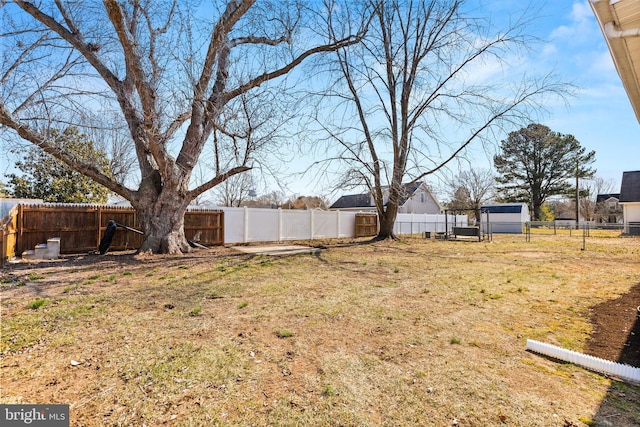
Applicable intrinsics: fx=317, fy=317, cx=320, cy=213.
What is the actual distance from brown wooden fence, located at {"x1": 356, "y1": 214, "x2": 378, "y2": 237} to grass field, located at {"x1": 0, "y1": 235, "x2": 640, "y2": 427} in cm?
1371

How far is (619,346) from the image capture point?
3.26m

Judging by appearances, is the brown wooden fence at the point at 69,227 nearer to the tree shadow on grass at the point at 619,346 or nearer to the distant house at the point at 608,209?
the tree shadow on grass at the point at 619,346

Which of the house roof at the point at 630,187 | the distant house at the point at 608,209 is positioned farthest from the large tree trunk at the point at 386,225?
the distant house at the point at 608,209

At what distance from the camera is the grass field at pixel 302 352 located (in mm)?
2104

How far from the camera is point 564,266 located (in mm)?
8602

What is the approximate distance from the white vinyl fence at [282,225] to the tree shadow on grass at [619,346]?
39.9 ft

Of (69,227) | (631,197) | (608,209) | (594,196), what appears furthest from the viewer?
(594,196)

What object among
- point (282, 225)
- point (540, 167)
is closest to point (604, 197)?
point (540, 167)

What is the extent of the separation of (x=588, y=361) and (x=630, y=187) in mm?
29548

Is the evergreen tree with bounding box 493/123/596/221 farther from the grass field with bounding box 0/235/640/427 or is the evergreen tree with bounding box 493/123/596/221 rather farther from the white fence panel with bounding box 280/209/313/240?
the grass field with bounding box 0/235/640/427

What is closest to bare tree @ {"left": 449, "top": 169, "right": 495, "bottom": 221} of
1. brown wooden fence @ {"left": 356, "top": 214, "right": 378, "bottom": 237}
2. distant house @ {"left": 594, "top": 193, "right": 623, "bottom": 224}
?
distant house @ {"left": 594, "top": 193, "right": 623, "bottom": 224}

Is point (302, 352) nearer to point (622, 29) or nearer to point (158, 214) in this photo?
point (622, 29)

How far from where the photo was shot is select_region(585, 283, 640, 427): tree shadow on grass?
2072 mm

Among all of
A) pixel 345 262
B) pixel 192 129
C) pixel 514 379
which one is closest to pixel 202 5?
pixel 192 129
